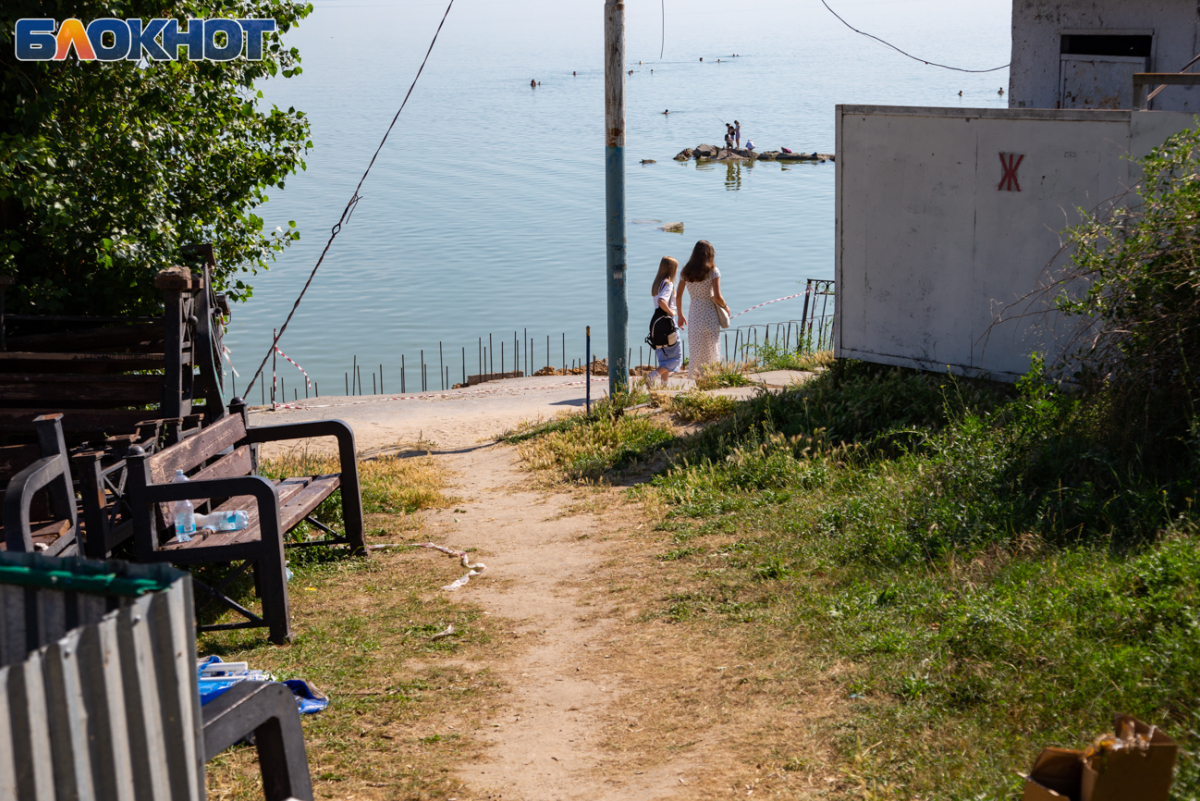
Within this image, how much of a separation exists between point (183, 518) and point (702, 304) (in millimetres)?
8438

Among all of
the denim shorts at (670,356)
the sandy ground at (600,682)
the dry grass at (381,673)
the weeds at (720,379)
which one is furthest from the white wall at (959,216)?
the dry grass at (381,673)

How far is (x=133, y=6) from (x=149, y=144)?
1224mm

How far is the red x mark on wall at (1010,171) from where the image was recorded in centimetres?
909

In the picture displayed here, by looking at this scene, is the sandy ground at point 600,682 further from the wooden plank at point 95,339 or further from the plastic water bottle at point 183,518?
the wooden plank at point 95,339

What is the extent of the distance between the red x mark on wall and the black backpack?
5.25 m

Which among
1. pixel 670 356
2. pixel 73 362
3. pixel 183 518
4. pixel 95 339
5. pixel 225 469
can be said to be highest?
pixel 95 339

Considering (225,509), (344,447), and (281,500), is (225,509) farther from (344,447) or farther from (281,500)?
(344,447)

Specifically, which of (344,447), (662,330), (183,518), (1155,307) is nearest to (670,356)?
(662,330)

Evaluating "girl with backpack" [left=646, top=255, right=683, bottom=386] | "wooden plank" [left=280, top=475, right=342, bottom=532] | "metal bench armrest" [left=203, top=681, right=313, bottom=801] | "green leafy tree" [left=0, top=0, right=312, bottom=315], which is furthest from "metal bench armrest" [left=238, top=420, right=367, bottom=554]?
"girl with backpack" [left=646, top=255, right=683, bottom=386]

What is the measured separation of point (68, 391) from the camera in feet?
26.2

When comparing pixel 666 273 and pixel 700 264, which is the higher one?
pixel 700 264

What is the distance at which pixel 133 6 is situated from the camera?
9422 mm

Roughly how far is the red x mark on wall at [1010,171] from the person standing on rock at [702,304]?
13.6 ft

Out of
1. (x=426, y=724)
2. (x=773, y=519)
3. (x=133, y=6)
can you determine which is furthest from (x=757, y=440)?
(x=133, y=6)
